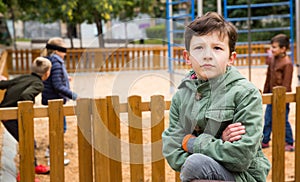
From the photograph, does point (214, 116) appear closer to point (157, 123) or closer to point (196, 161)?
point (196, 161)

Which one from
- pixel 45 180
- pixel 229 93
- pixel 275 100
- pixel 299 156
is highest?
pixel 229 93

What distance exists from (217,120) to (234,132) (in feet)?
0.32

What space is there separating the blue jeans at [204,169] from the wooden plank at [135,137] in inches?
52.0

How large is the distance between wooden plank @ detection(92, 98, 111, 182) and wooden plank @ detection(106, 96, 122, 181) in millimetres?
33

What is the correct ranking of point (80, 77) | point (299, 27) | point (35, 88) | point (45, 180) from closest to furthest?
point (80, 77) < point (35, 88) < point (45, 180) < point (299, 27)

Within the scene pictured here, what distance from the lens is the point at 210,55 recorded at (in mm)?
2082

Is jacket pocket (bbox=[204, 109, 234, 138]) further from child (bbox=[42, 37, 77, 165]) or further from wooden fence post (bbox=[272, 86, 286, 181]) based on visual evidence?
child (bbox=[42, 37, 77, 165])

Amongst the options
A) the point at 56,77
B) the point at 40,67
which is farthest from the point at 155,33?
the point at 56,77

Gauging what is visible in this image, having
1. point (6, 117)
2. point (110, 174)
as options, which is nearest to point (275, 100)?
point (110, 174)

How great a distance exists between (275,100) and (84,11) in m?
16.9

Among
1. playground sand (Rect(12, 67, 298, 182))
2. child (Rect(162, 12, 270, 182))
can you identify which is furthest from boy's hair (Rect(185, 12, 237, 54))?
playground sand (Rect(12, 67, 298, 182))

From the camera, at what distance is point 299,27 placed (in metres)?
6.39

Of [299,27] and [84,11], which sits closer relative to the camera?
[299,27]

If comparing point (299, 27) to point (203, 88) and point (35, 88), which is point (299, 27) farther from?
point (203, 88)
